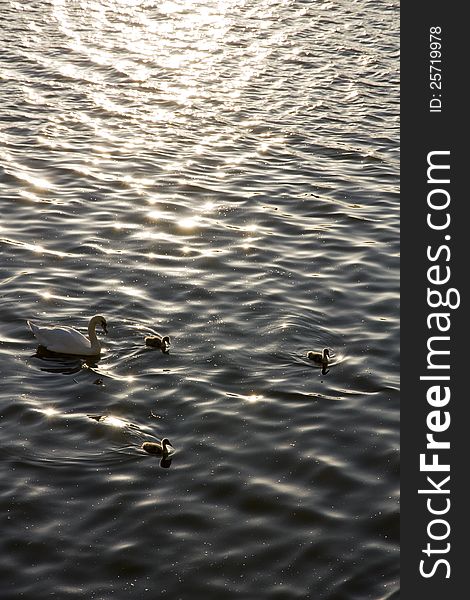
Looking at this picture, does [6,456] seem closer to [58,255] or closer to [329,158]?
[58,255]

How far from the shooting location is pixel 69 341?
17406 millimetres

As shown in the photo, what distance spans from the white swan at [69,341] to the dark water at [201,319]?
0.82ft

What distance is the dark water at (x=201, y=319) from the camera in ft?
44.1

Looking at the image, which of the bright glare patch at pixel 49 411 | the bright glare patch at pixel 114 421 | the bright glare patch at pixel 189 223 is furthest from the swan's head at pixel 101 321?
the bright glare patch at pixel 189 223

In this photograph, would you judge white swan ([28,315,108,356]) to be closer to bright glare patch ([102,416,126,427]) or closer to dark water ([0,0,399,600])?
dark water ([0,0,399,600])

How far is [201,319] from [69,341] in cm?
269

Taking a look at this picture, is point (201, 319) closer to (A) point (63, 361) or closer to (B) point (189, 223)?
(A) point (63, 361)

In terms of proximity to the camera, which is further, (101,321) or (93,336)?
(101,321)

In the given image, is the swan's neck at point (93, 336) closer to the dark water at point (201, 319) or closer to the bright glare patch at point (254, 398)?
the dark water at point (201, 319)

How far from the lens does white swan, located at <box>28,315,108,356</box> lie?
57.1 feet

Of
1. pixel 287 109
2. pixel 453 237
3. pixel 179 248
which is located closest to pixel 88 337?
pixel 179 248

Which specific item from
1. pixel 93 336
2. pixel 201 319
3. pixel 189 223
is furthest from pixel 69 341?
pixel 189 223

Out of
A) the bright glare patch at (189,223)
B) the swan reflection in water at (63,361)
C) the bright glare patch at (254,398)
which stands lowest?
the bright glare patch at (254,398)

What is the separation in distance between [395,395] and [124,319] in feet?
16.4
